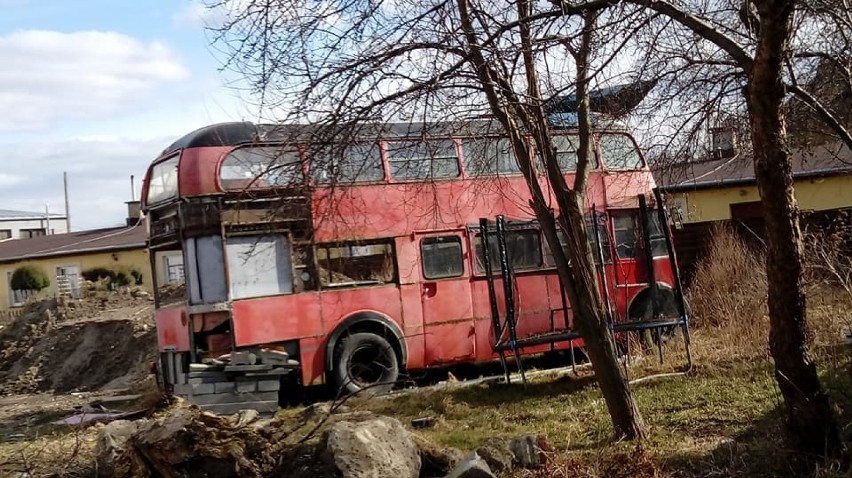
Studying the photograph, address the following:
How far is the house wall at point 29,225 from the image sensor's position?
203 ft

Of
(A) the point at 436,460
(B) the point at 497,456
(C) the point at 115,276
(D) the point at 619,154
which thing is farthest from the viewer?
(C) the point at 115,276

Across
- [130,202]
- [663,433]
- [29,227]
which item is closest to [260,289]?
[663,433]

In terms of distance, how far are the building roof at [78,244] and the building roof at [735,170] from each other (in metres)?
19.6

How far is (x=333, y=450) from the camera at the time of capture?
722 centimetres

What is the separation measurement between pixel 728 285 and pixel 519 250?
398cm

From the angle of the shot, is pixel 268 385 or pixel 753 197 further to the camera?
pixel 753 197

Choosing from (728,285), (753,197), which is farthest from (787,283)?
(753,197)

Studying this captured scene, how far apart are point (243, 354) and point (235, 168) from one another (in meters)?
2.82

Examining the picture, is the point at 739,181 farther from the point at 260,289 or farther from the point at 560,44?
the point at 560,44

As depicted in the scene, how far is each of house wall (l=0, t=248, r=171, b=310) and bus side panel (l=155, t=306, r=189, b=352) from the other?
19042 mm

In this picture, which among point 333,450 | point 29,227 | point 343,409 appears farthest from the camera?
point 29,227

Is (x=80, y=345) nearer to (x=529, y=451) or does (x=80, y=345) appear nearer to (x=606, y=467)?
(x=529, y=451)

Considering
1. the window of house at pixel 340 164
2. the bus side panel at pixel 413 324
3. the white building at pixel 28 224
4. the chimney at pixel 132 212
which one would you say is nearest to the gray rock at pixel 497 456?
the window of house at pixel 340 164

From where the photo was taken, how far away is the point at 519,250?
49.1 feet
